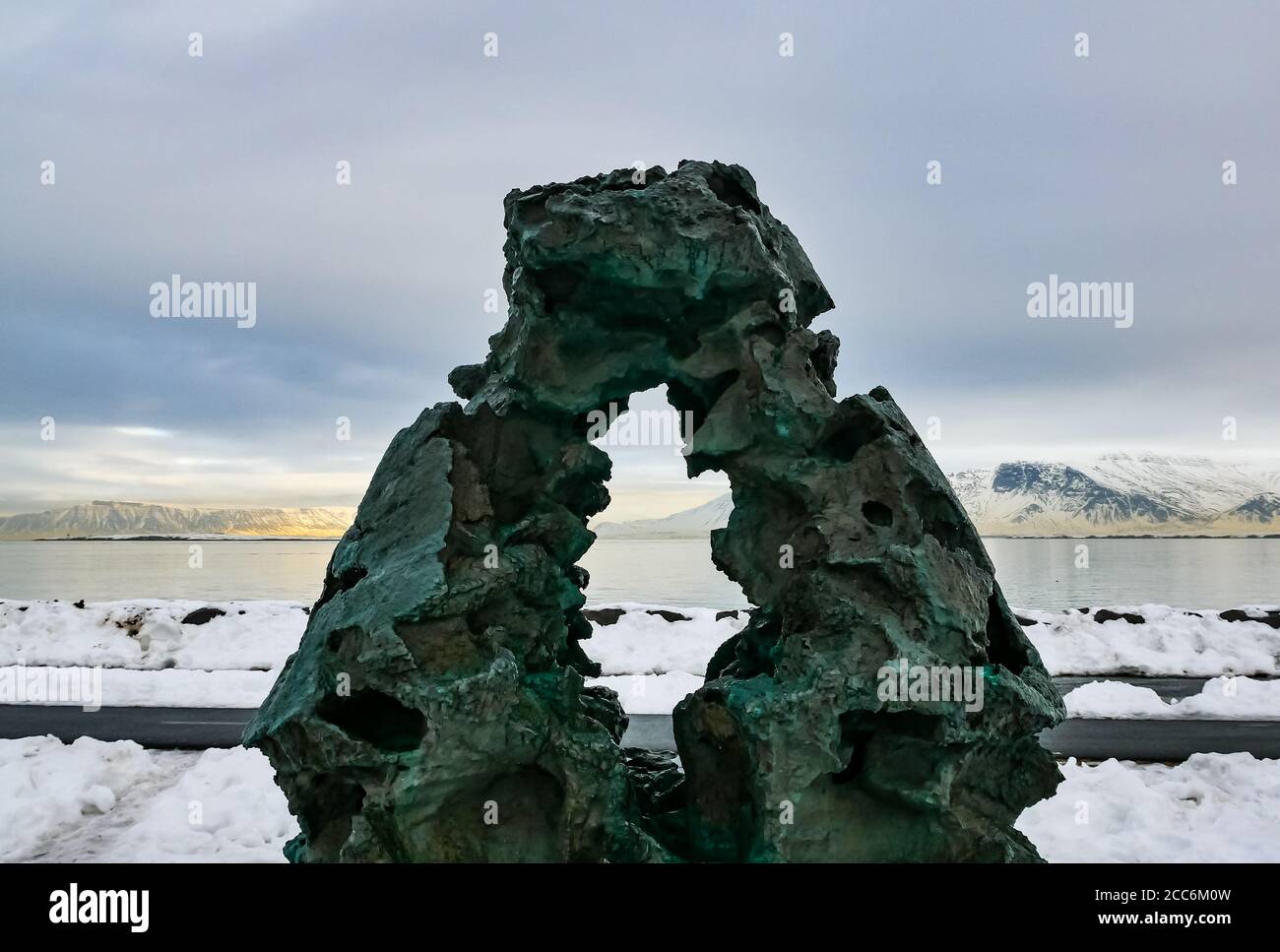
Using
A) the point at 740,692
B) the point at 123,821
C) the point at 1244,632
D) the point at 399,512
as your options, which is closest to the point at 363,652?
the point at 399,512

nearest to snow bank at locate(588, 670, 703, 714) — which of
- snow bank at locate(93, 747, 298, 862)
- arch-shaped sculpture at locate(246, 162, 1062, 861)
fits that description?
snow bank at locate(93, 747, 298, 862)

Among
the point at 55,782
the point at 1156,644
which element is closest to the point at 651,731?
the point at 55,782

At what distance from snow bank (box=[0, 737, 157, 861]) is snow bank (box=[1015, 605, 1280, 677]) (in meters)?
16.0

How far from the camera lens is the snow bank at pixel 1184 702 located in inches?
550

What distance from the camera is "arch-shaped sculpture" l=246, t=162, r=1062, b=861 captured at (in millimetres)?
5328

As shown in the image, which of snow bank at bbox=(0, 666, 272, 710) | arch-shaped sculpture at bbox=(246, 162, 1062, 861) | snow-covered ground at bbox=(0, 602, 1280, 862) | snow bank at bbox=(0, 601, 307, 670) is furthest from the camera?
snow bank at bbox=(0, 601, 307, 670)

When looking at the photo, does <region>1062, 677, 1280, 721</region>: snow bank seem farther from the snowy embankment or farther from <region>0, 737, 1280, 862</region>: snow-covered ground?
<region>0, 737, 1280, 862</region>: snow-covered ground

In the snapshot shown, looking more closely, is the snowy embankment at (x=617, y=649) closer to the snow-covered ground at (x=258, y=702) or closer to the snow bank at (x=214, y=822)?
the snow-covered ground at (x=258, y=702)

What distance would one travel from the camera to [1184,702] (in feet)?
47.5

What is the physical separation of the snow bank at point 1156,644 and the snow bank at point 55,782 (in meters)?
16.0

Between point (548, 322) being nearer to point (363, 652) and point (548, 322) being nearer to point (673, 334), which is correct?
point (673, 334)

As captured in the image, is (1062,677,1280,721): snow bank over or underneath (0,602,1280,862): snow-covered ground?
underneath

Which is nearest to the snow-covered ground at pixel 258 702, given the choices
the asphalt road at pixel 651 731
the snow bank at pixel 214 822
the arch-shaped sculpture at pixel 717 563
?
the snow bank at pixel 214 822

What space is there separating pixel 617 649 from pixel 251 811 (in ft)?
33.1
